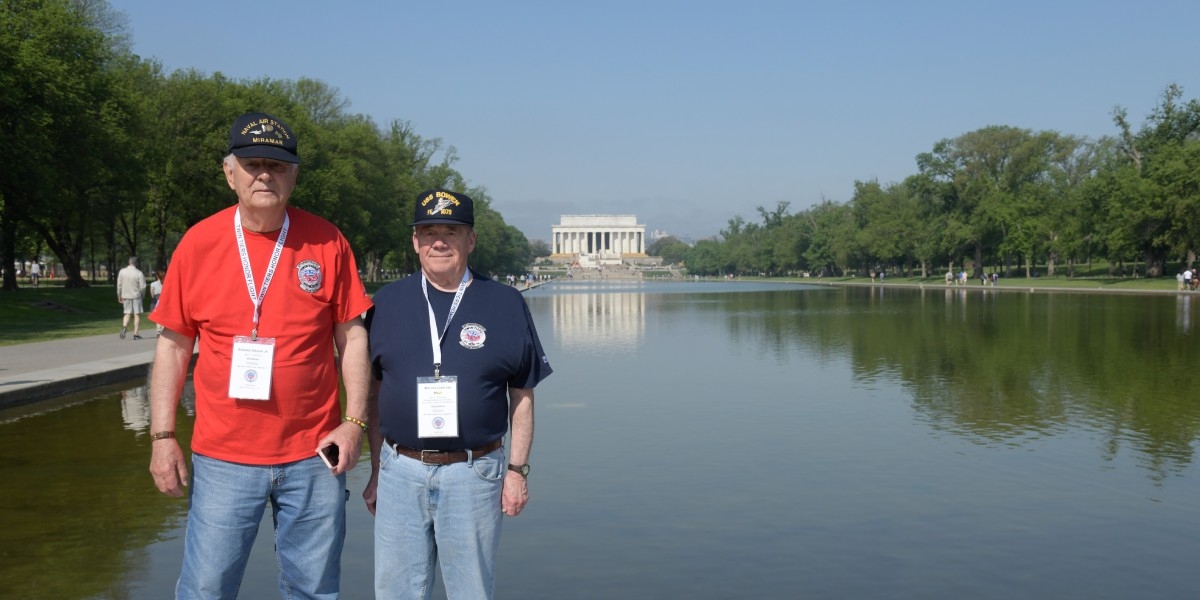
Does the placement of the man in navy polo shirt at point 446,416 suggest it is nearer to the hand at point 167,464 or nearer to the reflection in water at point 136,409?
the hand at point 167,464

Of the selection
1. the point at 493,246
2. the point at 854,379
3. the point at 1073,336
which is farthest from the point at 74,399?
the point at 493,246

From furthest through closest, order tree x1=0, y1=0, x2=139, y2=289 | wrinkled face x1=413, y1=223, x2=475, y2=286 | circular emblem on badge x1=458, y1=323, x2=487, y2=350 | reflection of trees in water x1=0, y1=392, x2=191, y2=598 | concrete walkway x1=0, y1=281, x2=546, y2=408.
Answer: tree x1=0, y1=0, x2=139, y2=289, concrete walkway x1=0, y1=281, x2=546, y2=408, reflection of trees in water x1=0, y1=392, x2=191, y2=598, wrinkled face x1=413, y1=223, x2=475, y2=286, circular emblem on badge x1=458, y1=323, x2=487, y2=350

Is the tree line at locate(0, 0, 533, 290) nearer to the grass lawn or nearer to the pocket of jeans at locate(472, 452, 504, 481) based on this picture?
the grass lawn

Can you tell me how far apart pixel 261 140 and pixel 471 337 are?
3.53 feet

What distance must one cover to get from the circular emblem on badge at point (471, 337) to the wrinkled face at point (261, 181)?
82 centimetres

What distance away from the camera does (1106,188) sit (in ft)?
263

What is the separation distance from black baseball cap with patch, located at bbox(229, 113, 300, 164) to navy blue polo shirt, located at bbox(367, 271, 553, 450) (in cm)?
66

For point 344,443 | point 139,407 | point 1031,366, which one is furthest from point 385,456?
point 1031,366

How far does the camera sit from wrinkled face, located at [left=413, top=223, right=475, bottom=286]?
14.1 feet

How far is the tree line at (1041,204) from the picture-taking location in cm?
7312

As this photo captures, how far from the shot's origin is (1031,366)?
18891 mm

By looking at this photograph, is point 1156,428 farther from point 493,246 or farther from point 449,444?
point 493,246

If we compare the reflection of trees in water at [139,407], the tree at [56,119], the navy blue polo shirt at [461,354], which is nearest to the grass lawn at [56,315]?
the tree at [56,119]

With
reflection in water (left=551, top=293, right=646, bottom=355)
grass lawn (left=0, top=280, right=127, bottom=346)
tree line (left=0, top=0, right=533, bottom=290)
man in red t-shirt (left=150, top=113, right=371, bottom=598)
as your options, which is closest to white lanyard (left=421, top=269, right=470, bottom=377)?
man in red t-shirt (left=150, top=113, right=371, bottom=598)
